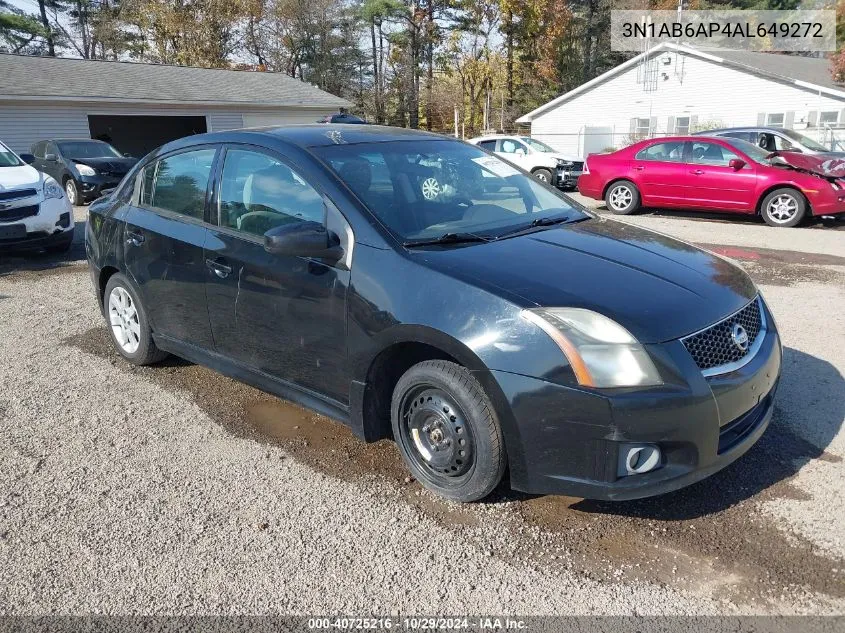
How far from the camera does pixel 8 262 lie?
9.20m

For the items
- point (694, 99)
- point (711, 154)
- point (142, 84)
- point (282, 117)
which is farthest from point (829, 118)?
point (142, 84)

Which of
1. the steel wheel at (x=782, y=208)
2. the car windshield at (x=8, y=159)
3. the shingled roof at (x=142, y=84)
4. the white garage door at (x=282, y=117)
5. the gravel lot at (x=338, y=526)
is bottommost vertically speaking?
the gravel lot at (x=338, y=526)

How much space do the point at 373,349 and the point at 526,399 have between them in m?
0.79

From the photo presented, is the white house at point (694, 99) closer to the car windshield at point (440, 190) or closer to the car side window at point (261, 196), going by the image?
the car windshield at point (440, 190)

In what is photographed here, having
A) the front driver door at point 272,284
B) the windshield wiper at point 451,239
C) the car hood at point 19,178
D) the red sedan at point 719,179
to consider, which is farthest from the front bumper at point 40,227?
the red sedan at point 719,179

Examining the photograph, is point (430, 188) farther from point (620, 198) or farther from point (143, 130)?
point (143, 130)

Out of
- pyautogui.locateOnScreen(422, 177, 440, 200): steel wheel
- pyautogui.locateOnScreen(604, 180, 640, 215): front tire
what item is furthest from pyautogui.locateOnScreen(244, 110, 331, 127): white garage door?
pyautogui.locateOnScreen(422, 177, 440, 200): steel wheel

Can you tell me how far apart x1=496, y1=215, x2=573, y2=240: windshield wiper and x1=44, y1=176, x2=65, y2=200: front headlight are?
7.61 metres

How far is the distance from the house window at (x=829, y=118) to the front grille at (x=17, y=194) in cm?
2634

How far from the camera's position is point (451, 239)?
3316 millimetres

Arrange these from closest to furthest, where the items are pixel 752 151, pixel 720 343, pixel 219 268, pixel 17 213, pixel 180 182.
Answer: pixel 720 343, pixel 219 268, pixel 180 182, pixel 17 213, pixel 752 151

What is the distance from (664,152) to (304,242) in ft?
35.5

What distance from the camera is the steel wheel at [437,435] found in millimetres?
3006

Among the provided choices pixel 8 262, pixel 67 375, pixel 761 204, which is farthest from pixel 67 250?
pixel 761 204
